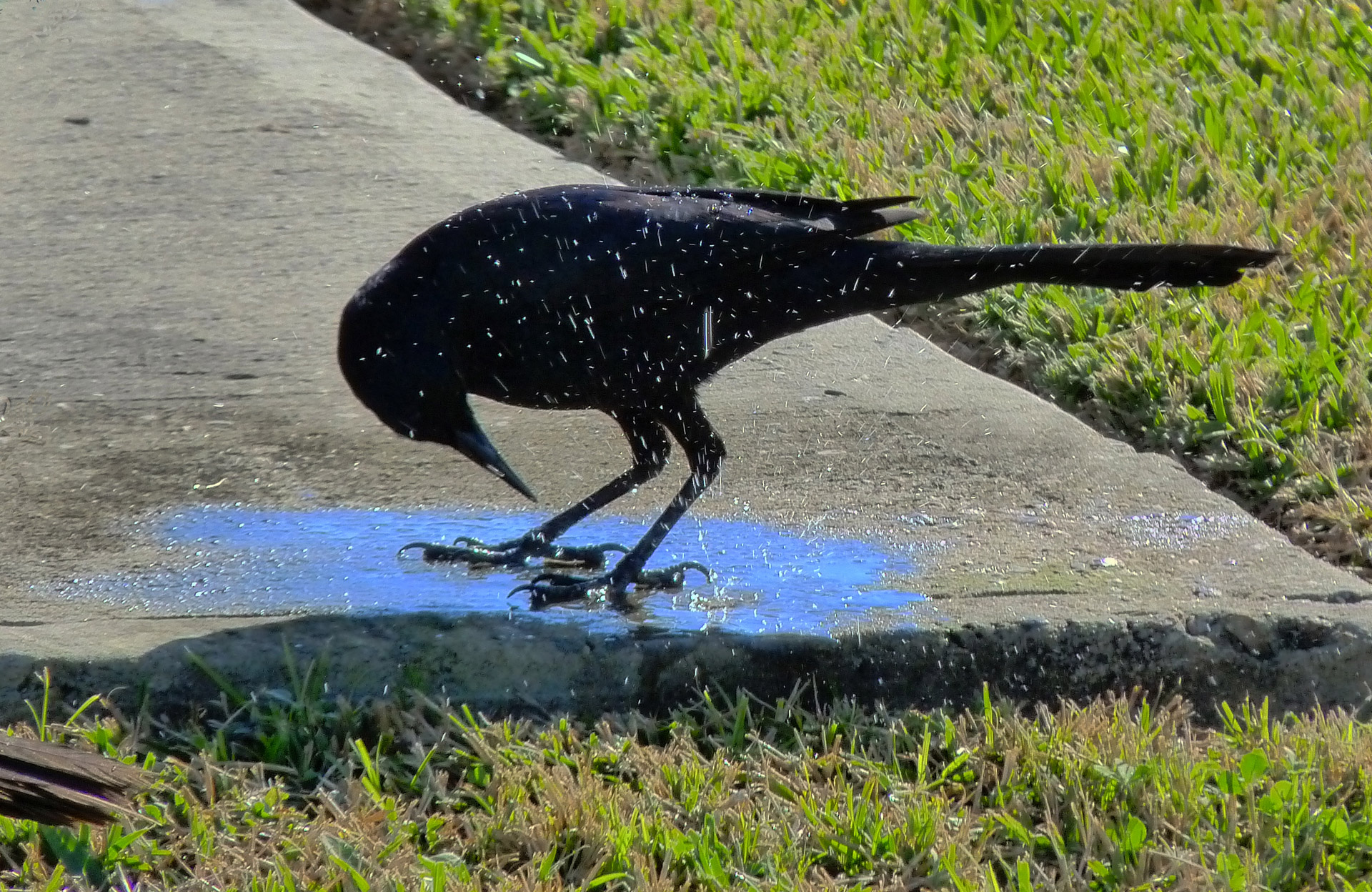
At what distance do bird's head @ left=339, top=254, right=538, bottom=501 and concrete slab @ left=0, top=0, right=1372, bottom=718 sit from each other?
353mm

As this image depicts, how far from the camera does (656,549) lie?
3.75 m

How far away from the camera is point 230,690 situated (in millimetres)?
3016

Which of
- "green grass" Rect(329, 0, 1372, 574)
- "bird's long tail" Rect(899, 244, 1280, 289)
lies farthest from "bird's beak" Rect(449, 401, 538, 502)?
"green grass" Rect(329, 0, 1372, 574)

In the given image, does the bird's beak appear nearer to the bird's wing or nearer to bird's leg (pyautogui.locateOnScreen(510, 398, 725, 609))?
bird's leg (pyautogui.locateOnScreen(510, 398, 725, 609))

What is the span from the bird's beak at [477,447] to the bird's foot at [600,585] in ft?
0.69

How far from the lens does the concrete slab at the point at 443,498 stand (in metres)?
3.11

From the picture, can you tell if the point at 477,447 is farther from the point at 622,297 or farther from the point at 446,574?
the point at 622,297

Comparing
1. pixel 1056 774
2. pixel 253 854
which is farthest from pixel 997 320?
pixel 253 854

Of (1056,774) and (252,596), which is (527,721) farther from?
(1056,774)

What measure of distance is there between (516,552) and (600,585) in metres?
0.32

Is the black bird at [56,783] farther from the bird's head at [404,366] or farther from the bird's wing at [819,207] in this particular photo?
the bird's wing at [819,207]

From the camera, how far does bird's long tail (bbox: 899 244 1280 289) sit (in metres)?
3.51

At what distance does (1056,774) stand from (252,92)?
5.16 m

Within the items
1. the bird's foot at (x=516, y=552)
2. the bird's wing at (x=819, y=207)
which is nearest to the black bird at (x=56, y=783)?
the bird's foot at (x=516, y=552)
